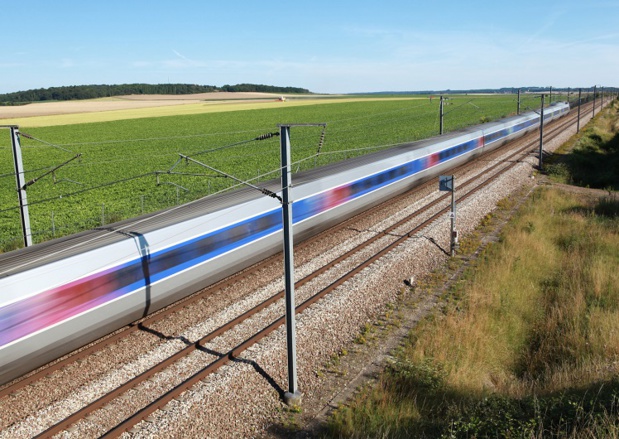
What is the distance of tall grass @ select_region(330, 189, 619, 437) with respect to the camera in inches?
336

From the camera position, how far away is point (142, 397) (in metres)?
10.3

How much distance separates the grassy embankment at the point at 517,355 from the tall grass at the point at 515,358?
3 centimetres

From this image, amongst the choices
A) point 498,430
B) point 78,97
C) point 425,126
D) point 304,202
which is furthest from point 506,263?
point 78,97

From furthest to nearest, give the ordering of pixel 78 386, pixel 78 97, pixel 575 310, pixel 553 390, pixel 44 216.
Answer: pixel 78 97, pixel 44 216, pixel 575 310, pixel 78 386, pixel 553 390

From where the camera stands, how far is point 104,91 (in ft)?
522

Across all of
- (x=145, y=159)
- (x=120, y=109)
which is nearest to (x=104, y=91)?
(x=120, y=109)

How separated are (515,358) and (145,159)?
4442 cm

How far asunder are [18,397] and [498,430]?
9039 mm

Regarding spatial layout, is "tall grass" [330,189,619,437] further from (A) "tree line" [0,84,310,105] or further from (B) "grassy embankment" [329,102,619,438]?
(A) "tree line" [0,84,310,105]

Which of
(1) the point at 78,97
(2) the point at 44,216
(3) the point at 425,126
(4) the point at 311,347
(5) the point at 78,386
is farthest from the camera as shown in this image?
(1) the point at 78,97

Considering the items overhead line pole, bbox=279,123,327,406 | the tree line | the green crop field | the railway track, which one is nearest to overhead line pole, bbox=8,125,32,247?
the green crop field

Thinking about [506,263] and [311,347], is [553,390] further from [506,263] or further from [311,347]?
[506,263]

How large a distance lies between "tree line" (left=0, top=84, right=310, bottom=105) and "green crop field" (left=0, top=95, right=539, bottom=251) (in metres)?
64.6

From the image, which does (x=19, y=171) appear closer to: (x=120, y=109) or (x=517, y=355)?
(x=517, y=355)
